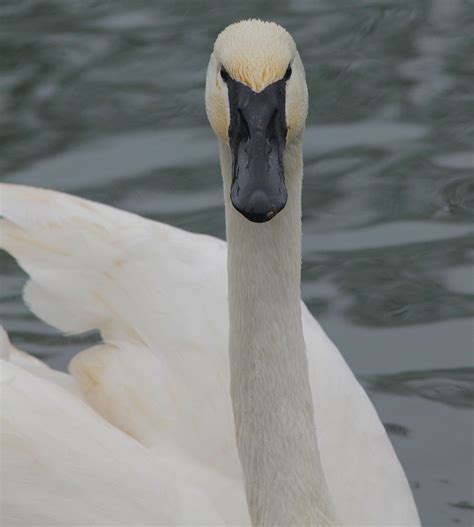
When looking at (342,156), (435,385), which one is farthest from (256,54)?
(342,156)

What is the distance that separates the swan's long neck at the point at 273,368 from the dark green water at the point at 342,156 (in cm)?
111

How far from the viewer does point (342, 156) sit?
629 centimetres

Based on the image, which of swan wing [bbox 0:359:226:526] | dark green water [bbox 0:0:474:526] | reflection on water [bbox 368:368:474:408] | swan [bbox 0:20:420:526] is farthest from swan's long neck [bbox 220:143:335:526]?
reflection on water [bbox 368:368:474:408]

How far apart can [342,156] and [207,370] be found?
211 centimetres

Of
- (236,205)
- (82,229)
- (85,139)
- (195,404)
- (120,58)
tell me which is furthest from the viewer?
(120,58)

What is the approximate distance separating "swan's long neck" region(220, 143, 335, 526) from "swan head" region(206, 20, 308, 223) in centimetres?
13

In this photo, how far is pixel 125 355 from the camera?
15.1 feet

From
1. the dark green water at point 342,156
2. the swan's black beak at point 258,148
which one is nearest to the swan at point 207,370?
the swan's black beak at point 258,148

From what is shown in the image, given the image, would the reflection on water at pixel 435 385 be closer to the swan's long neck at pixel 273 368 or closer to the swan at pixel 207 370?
the swan at pixel 207 370

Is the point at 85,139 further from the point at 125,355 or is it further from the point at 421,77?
the point at 125,355

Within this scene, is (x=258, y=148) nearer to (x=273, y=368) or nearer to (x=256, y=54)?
(x=256, y=54)

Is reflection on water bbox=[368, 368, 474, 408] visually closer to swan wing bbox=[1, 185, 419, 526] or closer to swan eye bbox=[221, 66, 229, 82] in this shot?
swan wing bbox=[1, 185, 419, 526]

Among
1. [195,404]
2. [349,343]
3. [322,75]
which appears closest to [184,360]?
[195,404]

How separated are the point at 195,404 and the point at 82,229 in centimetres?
69
